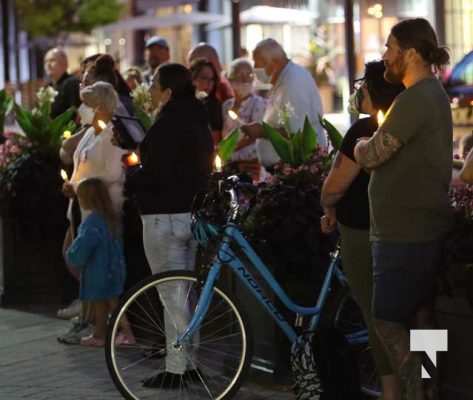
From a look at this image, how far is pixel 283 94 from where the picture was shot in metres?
9.77

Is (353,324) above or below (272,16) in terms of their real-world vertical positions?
below

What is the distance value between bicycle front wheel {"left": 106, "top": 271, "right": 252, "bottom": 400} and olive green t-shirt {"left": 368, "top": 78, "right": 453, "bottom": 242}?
4.59 feet

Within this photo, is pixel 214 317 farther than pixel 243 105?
No

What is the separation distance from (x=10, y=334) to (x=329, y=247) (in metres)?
3.06

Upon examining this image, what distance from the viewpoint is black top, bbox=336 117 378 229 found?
6199 millimetres

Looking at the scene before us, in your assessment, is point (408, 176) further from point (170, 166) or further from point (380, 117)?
point (170, 166)

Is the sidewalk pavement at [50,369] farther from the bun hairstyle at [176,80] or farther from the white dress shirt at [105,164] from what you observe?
the bun hairstyle at [176,80]

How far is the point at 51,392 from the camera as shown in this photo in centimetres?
764

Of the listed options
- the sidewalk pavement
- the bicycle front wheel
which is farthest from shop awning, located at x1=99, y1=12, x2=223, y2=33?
the bicycle front wheel

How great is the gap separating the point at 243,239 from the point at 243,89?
393 cm

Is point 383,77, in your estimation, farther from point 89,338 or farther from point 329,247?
point 89,338


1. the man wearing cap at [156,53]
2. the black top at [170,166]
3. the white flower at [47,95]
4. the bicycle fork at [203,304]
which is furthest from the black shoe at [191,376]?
the man wearing cap at [156,53]

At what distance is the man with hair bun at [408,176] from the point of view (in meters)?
5.71

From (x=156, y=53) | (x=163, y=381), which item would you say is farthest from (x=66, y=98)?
(x=163, y=381)
